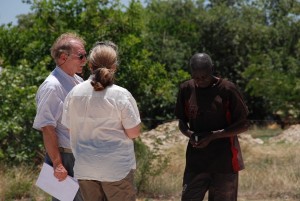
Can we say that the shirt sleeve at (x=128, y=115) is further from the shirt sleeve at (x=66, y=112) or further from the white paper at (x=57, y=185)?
the white paper at (x=57, y=185)

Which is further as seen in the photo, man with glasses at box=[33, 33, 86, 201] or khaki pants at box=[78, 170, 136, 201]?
man with glasses at box=[33, 33, 86, 201]

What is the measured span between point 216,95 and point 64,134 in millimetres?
1315

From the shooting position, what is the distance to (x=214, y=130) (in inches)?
215

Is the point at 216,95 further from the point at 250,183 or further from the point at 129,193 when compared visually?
the point at 250,183

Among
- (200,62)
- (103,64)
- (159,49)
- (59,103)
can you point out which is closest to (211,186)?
(200,62)

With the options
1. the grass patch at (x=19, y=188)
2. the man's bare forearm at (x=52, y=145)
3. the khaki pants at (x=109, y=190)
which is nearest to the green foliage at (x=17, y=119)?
the grass patch at (x=19, y=188)

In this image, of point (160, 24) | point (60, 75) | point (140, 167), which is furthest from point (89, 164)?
point (160, 24)

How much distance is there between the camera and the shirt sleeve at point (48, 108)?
492 cm

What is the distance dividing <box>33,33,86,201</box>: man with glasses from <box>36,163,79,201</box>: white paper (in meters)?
0.05

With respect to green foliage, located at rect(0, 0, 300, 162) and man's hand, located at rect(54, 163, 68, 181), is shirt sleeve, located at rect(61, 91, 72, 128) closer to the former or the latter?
man's hand, located at rect(54, 163, 68, 181)

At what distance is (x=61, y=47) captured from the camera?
5.07 m

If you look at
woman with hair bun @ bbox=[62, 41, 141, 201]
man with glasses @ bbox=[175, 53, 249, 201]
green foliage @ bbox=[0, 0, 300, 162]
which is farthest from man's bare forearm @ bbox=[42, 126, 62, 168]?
green foliage @ bbox=[0, 0, 300, 162]

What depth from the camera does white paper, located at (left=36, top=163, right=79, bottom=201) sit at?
192 inches

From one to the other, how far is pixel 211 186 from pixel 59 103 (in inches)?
60.4
